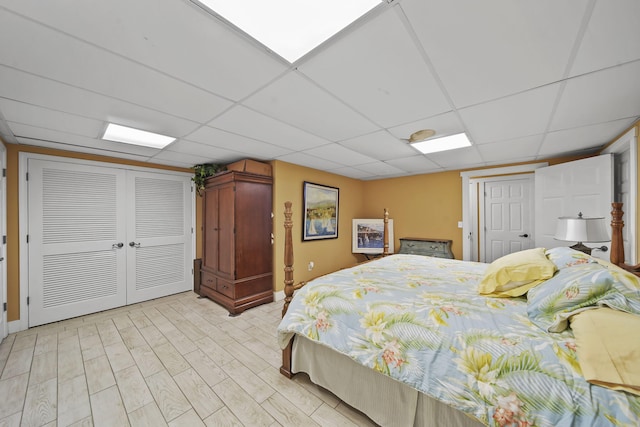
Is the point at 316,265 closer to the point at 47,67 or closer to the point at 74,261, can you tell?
the point at 74,261

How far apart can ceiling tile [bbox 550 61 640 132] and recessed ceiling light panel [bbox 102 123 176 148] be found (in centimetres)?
364

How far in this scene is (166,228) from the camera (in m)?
3.97

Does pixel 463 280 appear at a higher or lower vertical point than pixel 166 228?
lower

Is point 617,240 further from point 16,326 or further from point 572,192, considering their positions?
point 16,326

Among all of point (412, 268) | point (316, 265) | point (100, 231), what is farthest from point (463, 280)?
point (100, 231)

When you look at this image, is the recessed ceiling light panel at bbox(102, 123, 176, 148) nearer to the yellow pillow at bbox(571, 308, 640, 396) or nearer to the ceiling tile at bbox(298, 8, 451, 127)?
the ceiling tile at bbox(298, 8, 451, 127)

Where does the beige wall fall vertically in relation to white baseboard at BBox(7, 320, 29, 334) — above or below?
above

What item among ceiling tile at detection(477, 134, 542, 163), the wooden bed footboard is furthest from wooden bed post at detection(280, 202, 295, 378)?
ceiling tile at detection(477, 134, 542, 163)

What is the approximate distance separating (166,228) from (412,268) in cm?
393

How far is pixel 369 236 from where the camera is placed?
5203 mm

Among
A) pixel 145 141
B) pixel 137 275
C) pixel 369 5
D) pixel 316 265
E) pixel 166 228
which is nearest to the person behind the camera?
pixel 369 5

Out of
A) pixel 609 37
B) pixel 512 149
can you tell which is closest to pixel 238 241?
pixel 609 37

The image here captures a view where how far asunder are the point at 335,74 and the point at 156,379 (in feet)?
8.98

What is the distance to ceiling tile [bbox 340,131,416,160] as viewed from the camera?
8.81ft
